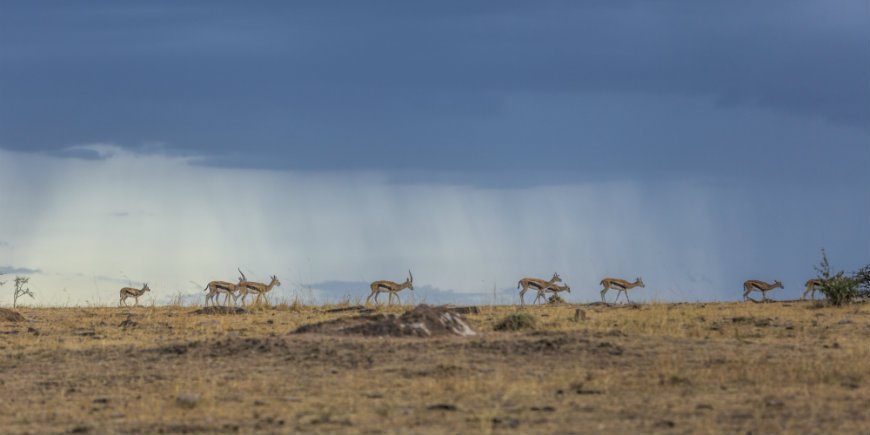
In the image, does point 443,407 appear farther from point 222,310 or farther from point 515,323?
point 222,310

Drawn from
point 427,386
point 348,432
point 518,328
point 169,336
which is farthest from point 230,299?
point 348,432

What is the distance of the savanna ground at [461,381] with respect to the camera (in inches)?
554

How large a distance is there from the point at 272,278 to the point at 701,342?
26.3 metres

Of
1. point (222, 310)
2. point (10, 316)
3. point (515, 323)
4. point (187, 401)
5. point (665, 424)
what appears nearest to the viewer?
point (665, 424)

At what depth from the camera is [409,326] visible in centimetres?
2120

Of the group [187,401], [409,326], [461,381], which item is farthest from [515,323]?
[187,401]

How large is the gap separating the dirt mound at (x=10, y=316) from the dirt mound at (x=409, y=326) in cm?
1098

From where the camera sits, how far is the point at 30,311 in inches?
1312

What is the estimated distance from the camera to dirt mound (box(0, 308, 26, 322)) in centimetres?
2960

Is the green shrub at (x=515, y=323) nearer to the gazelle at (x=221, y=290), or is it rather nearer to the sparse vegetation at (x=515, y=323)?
the sparse vegetation at (x=515, y=323)

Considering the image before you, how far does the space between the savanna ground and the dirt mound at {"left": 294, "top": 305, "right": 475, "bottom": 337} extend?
0.50m

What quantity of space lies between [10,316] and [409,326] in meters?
13.5

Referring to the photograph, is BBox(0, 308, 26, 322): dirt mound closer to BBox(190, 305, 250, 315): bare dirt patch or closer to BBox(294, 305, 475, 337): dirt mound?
BBox(190, 305, 250, 315): bare dirt patch

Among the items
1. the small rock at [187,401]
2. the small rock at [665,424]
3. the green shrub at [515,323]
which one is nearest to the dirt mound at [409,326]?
the green shrub at [515,323]
